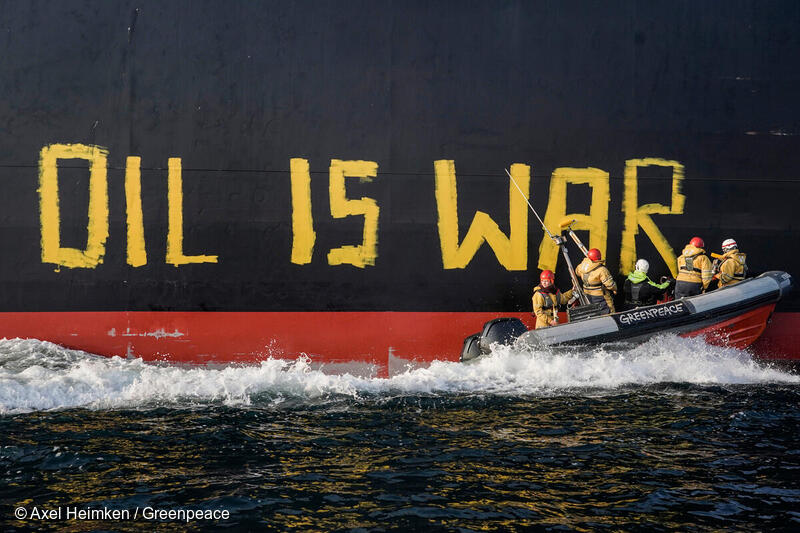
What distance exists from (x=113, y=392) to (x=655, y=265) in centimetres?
611

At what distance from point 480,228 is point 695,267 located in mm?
2487

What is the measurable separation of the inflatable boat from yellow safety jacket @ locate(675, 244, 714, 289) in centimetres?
26

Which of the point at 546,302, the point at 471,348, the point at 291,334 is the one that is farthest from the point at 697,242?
the point at 291,334

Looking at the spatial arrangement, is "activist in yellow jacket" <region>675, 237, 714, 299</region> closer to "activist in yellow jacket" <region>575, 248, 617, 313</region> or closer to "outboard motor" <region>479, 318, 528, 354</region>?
"activist in yellow jacket" <region>575, 248, 617, 313</region>

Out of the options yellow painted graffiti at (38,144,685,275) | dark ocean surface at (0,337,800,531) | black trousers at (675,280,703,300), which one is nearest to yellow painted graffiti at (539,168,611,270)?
yellow painted graffiti at (38,144,685,275)

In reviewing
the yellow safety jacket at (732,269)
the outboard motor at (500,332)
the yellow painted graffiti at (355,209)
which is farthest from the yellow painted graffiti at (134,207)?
the yellow safety jacket at (732,269)

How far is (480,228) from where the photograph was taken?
8703 mm

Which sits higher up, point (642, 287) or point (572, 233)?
point (572, 233)

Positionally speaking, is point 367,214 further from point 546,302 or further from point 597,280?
point 597,280

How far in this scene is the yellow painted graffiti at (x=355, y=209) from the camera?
8570 mm

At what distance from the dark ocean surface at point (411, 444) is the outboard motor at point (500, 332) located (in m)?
0.18

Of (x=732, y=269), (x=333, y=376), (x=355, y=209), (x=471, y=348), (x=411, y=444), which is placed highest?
(x=355, y=209)

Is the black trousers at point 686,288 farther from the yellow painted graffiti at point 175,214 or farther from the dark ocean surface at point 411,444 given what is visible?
the yellow painted graffiti at point 175,214

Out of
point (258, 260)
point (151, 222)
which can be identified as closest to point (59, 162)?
point (151, 222)
